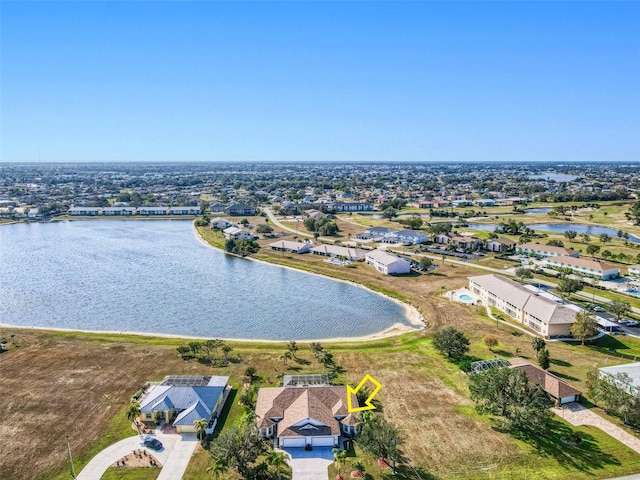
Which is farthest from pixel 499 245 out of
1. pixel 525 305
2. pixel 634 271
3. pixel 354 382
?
pixel 354 382

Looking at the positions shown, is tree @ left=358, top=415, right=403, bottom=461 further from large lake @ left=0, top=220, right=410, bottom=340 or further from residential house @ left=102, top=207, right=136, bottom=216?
residential house @ left=102, top=207, right=136, bottom=216

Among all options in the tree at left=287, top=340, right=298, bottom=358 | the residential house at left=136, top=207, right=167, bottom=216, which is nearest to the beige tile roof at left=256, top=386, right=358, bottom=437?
Result: the tree at left=287, top=340, right=298, bottom=358

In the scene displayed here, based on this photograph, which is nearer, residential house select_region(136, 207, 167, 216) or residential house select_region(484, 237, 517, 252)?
residential house select_region(484, 237, 517, 252)

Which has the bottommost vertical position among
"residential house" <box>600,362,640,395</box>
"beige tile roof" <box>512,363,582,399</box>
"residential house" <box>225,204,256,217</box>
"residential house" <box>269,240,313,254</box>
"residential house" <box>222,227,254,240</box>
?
"beige tile roof" <box>512,363,582,399</box>

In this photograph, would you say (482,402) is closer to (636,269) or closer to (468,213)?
(636,269)

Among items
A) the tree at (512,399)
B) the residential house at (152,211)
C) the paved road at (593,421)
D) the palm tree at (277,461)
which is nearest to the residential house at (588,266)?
the paved road at (593,421)

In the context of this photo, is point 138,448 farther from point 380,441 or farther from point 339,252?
point 339,252

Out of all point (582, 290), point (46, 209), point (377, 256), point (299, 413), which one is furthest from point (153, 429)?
point (46, 209)
